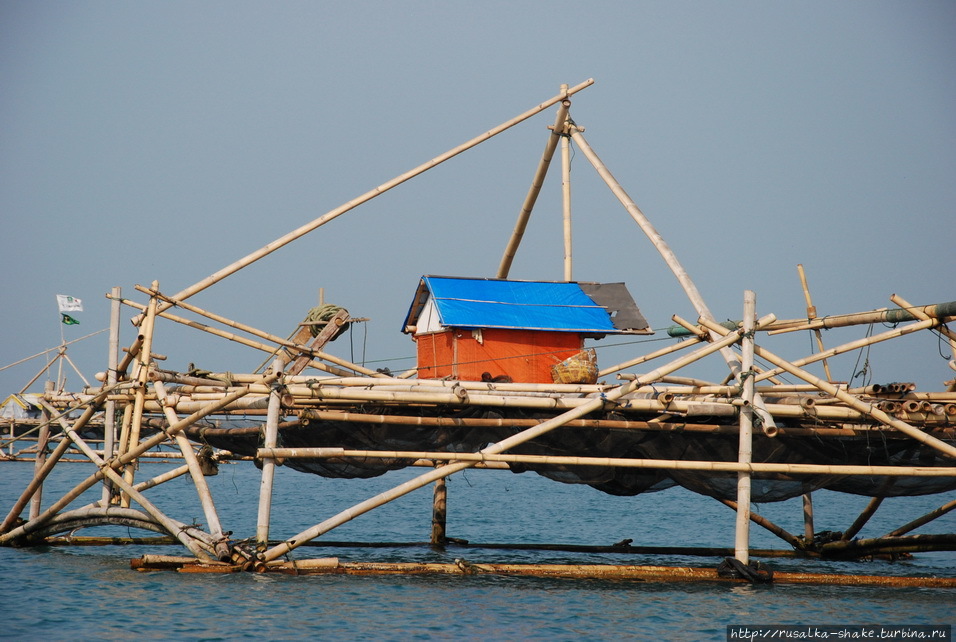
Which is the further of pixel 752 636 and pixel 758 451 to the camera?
pixel 758 451

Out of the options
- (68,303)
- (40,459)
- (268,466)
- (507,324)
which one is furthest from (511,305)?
(68,303)

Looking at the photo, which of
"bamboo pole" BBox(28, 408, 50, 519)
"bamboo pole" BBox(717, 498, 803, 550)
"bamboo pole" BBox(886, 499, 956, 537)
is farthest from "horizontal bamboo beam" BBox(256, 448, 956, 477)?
"bamboo pole" BBox(28, 408, 50, 519)

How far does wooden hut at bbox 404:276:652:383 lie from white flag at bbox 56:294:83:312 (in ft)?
86.4

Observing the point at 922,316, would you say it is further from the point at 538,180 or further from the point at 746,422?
the point at 538,180

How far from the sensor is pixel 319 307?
1848cm

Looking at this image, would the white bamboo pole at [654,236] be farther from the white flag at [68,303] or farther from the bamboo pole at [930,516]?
the white flag at [68,303]

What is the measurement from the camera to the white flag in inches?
1650

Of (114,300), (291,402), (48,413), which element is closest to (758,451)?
(291,402)

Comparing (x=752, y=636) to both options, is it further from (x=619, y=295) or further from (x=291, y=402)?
(x=619, y=295)

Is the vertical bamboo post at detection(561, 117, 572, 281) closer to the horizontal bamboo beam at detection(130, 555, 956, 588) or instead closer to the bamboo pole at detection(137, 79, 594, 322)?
the bamboo pole at detection(137, 79, 594, 322)

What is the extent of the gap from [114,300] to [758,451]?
39.7ft

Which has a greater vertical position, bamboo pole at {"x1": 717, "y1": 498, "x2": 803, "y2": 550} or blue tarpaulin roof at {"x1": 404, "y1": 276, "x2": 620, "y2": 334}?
blue tarpaulin roof at {"x1": 404, "y1": 276, "x2": 620, "y2": 334}

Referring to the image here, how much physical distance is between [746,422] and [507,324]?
5.39m

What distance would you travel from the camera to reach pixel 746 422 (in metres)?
15.7
